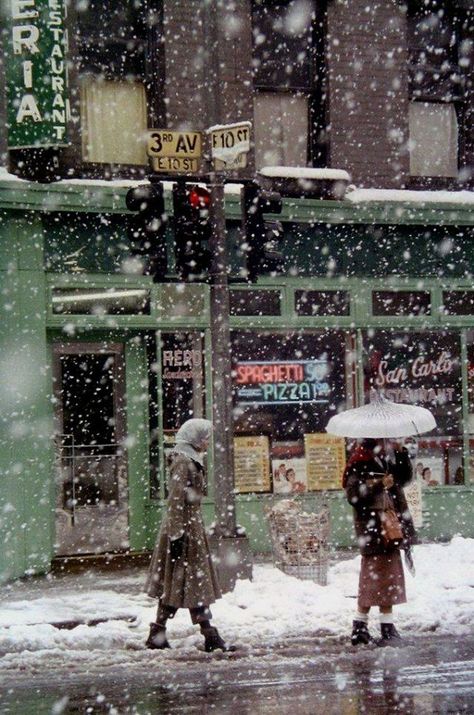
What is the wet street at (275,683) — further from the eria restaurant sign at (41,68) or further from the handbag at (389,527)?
the eria restaurant sign at (41,68)

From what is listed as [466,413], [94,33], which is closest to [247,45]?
[94,33]

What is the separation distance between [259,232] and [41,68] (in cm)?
323

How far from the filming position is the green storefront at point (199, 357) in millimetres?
13258

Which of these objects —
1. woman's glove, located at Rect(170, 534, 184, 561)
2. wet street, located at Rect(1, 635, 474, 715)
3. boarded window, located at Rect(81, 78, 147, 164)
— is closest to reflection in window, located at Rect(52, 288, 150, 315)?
boarded window, located at Rect(81, 78, 147, 164)

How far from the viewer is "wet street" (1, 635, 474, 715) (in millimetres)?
7352

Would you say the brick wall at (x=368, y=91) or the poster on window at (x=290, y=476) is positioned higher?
the brick wall at (x=368, y=91)

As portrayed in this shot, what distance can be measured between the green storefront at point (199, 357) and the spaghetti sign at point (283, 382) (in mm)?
20

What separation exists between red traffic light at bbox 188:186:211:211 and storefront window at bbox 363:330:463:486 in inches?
156

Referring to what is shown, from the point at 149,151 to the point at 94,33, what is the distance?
10.3 feet

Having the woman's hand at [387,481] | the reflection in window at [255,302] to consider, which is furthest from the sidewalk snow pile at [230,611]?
the reflection in window at [255,302]

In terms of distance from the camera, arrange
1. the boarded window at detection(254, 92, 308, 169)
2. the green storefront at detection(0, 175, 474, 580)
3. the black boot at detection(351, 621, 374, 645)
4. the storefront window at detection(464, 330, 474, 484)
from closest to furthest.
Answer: the black boot at detection(351, 621, 374, 645) → the green storefront at detection(0, 175, 474, 580) → the boarded window at detection(254, 92, 308, 169) → the storefront window at detection(464, 330, 474, 484)

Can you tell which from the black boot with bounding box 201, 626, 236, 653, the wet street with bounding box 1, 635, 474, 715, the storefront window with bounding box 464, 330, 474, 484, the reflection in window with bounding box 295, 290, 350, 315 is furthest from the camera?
the storefront window with bounding box 464, 330, 474, 484

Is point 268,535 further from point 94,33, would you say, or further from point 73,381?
Answer: point 94,33

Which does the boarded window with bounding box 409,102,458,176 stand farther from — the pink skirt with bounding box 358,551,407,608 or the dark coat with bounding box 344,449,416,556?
the pink skirt with bounding box 358,551,407,608
